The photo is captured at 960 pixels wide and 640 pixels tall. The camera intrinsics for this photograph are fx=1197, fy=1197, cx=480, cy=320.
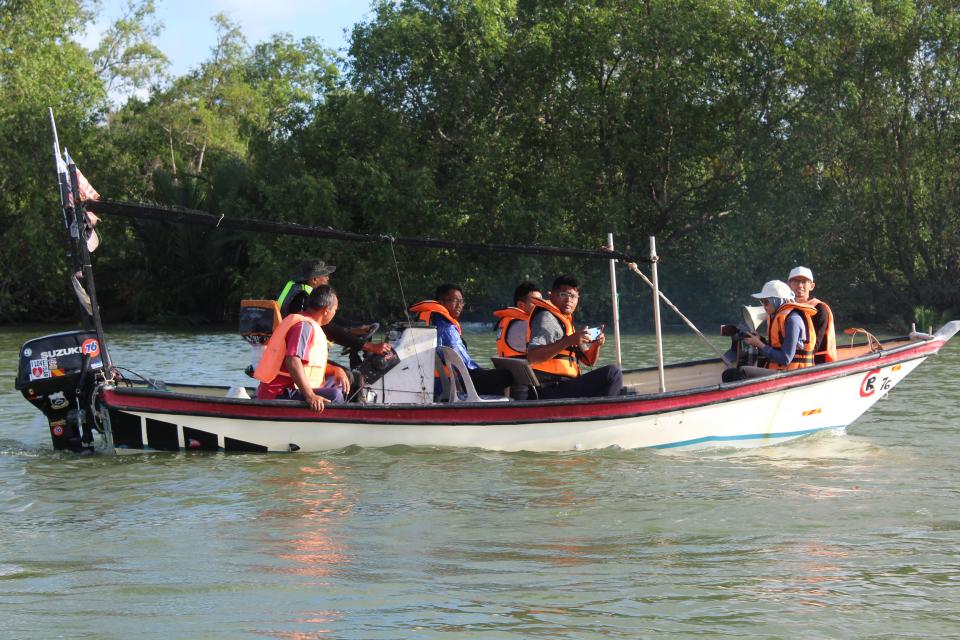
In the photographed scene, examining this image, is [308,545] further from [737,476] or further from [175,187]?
[175,187]

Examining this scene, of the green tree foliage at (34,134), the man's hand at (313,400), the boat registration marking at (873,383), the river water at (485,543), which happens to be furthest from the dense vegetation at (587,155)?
the man's hand at (313,400)

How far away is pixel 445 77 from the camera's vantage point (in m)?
29.3

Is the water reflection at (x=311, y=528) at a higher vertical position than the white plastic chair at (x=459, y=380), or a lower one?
lower

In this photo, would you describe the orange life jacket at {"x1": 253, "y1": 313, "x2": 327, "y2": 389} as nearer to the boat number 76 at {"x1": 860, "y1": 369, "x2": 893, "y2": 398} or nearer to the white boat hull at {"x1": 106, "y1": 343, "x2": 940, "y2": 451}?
the white boat hull at {"x1": 106, "y1": 343, "x2": 940, "y2": 451}

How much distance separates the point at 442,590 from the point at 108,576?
1.56 m

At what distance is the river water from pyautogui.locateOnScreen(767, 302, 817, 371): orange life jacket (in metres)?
0.66

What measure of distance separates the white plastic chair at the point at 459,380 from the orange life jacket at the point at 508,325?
13.9 inches

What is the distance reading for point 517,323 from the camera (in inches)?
356

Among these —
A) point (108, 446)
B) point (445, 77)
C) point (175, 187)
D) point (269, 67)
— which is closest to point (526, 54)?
point (445, 77)

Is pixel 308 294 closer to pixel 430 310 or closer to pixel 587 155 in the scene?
pixel 430 310

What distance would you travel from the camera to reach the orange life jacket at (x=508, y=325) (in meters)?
8.98

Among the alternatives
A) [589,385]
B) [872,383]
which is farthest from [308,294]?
[872,383]

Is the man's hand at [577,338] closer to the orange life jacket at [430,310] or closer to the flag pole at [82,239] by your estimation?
the orange life jacket at [430,310]

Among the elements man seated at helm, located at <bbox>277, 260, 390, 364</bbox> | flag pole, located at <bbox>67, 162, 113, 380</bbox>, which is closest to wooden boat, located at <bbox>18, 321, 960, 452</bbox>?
flag pole, located at <bbox>67, 162, 113, 380</bbox>
